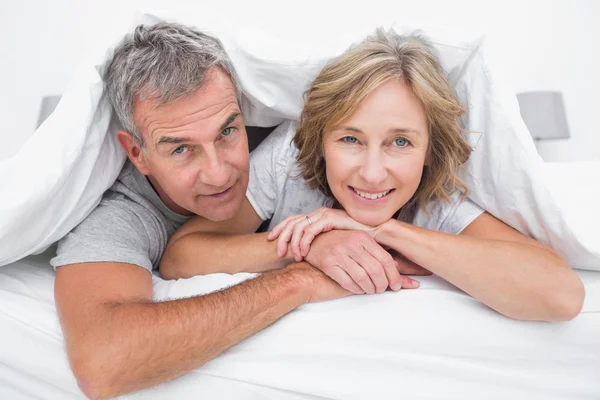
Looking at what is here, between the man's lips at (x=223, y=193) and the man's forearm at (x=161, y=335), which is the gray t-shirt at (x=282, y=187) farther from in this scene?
the man's forearm at (x=161, y=335)

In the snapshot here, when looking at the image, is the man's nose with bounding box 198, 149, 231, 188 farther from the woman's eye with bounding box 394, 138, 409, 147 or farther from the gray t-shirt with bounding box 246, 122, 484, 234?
the woman's eye with bounding box 394, 138, 409, 147

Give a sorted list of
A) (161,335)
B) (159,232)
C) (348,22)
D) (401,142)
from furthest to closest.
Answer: (348,22) < (159,232) < (401,142) < (161,335)

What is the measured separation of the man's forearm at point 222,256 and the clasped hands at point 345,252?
0.03 meters

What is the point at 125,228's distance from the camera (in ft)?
4.01

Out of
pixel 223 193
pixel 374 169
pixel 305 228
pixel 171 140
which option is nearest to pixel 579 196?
pixel 374 169

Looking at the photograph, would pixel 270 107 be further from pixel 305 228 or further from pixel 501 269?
pixel 501 269

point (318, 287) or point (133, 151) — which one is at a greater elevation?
point (133, 151)

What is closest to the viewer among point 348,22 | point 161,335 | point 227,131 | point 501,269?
point 161,335

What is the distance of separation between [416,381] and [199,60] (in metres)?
0.78

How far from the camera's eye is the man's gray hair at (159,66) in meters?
1.14

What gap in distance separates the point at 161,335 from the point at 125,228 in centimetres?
39

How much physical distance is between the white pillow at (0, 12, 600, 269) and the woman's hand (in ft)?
1.02

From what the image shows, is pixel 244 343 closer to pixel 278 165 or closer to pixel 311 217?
pixel 311 217

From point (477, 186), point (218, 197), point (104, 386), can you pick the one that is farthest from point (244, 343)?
point (477, 186)
